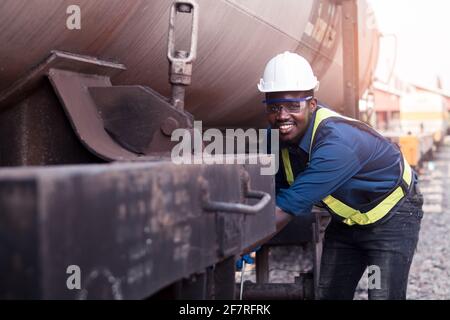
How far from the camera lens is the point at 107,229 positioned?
1198 millimetres

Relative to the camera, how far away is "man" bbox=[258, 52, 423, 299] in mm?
2855

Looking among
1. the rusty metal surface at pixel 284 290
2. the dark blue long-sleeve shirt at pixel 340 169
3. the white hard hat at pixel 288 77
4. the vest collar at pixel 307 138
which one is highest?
the white hard hat at pixel 288 77

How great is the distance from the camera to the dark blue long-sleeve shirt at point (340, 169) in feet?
9.25

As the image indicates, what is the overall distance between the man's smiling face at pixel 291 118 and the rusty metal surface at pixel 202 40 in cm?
45

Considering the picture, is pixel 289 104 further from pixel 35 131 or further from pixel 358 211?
pixel 35 131

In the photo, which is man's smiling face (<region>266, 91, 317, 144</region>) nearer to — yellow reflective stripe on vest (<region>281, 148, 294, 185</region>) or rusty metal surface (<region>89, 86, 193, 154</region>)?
yellow reflective stripe on vest (<region>281, 148, 294, 185</region>)

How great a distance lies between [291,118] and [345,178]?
0.38 metres

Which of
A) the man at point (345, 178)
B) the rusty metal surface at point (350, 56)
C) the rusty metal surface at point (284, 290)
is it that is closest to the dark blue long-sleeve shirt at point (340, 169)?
the man at point (345, 178)

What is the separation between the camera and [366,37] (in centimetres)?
Result: 659

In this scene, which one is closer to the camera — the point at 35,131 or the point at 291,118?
the point at 35,131

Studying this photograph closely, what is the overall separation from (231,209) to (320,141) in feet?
4.55

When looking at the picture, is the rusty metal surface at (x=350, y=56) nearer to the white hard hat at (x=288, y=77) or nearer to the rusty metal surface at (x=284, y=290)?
the rusty metal surface at (x=284, y=290)

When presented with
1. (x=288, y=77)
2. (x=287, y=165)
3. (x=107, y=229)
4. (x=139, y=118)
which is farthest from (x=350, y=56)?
(x=107, y=229)
